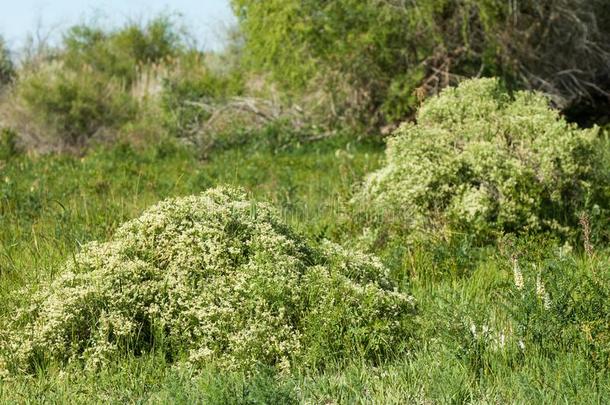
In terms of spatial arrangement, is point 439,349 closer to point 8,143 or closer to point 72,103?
point 8,143

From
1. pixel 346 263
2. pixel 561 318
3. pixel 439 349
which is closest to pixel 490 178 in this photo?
pixel 346 263

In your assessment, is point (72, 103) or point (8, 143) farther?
point (72, 103)

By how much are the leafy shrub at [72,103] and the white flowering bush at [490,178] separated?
1218 centimetres

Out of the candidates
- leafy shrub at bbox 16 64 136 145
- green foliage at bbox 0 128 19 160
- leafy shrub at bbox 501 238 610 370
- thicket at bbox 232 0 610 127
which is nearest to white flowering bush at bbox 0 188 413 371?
leafy shrub at bbox 501 238 610 370

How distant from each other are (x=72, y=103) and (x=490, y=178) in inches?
511

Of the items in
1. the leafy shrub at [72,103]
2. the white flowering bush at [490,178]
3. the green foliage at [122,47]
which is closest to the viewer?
the white flowering bush at [490,178]

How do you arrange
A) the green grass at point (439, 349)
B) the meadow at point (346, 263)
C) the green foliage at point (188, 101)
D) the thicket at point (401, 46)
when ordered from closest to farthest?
1. the green grass at point (439, 349)
2. the meadow at point (346, 263)
3. the thicket at point (401, 46)
4. the green foliage at point (188, 101)

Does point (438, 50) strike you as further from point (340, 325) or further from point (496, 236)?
point (340, 325)

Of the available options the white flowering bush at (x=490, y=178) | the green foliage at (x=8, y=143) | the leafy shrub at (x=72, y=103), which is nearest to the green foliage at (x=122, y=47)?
the leafy shrub at (x=72, y=103)

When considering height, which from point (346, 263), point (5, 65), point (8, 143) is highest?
point (5, 65)

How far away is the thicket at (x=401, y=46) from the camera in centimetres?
1520

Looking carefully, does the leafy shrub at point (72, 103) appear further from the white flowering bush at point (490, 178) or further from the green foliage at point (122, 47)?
the white flowering bush at point (490, 178)

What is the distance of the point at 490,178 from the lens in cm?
751

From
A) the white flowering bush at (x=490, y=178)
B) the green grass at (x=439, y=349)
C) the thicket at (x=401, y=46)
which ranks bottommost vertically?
the green grass at (x=439, y=349)
